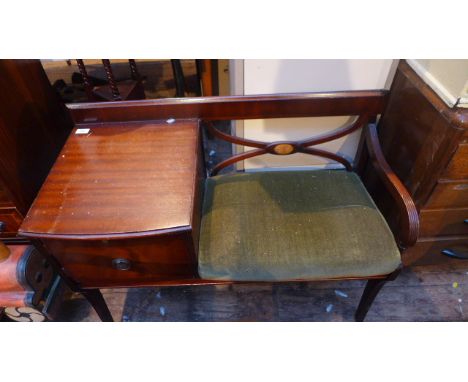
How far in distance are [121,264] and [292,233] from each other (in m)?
0.49

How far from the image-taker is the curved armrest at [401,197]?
0.91 meters

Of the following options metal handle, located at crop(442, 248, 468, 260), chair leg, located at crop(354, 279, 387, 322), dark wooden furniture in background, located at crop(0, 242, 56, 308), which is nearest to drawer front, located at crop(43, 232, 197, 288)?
dark wooden furniture in background, located at crop(0, 242, 56, 308)

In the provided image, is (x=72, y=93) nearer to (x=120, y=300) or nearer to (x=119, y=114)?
(x=119, y=114)

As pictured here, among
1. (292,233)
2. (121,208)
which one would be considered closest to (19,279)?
(121,208)

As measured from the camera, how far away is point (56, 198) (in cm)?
85

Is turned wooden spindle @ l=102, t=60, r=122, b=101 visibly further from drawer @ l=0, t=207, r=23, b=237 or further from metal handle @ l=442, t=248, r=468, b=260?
metal handle @ l=442, t=248, r=468, b=260

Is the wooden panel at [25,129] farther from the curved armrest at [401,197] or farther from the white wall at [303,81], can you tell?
the curved armrest at [401,197]

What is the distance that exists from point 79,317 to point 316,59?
4.28 ft

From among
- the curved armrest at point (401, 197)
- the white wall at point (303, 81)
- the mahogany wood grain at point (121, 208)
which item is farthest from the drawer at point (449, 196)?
the mahogany wood grain at point (121, 208)

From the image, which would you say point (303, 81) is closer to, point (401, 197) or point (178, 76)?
point (401, 197)


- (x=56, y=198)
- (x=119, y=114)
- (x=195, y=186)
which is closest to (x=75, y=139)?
(x=119, y=114)

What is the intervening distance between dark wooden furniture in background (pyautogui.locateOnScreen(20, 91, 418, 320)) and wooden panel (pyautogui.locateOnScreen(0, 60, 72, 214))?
0.21 meters

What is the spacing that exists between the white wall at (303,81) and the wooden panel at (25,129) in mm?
753

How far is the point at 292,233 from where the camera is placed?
38.3 inches
